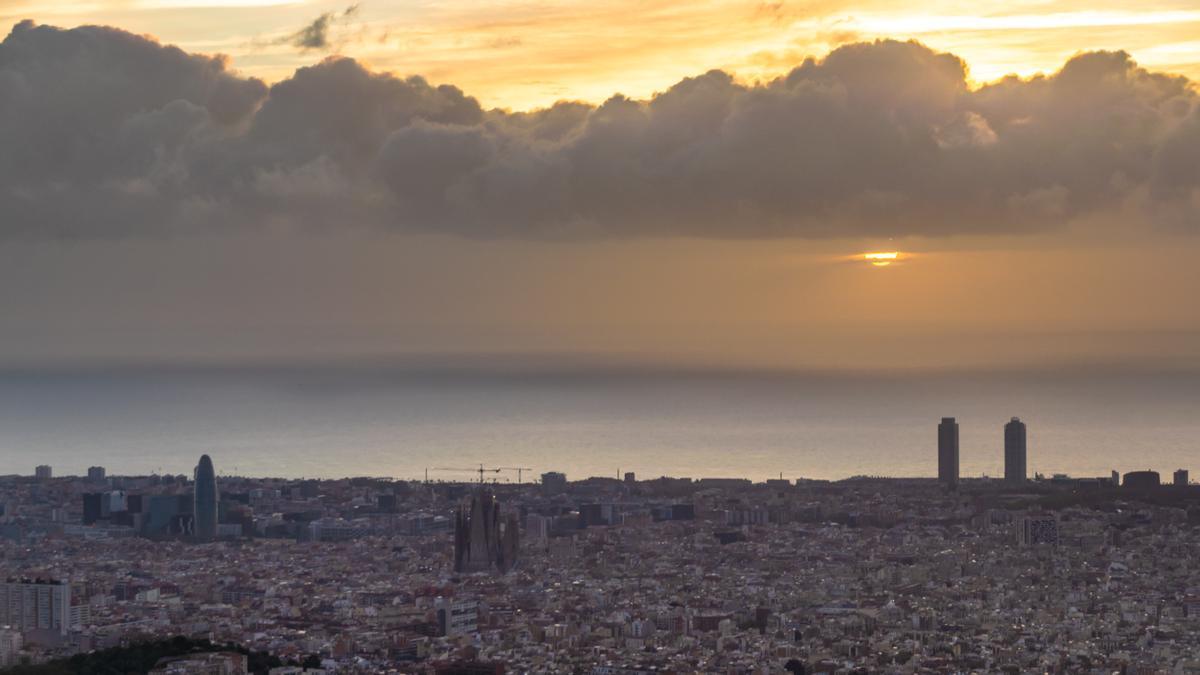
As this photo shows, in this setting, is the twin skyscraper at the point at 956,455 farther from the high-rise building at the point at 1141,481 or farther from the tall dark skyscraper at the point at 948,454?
the high-rise building at the point at 1141,481

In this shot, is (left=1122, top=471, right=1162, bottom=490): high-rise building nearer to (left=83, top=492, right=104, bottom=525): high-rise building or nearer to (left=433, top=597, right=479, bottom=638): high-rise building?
(left=83, top=492, right=104, bottom=525): high-rise building

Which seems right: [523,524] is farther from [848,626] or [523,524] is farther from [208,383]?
[208,383]

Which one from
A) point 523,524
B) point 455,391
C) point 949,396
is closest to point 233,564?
point 523,524

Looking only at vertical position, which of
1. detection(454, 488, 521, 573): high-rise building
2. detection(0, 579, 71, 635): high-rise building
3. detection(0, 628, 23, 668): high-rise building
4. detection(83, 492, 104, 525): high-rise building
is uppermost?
detection(83, 492, 104, 525): high-rise building

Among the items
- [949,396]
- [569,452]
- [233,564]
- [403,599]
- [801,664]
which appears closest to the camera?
[801,664]

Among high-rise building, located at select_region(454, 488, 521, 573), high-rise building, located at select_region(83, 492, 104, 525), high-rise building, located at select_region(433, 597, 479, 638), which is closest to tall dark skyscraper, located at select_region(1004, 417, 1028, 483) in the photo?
high-rise building, located at select_region(454, 488, 521, 573)

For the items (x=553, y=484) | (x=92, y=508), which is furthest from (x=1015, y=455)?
(x=92, y=508)

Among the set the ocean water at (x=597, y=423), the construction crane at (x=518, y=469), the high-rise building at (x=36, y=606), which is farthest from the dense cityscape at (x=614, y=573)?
the ocean water at (x=597, y=423)
